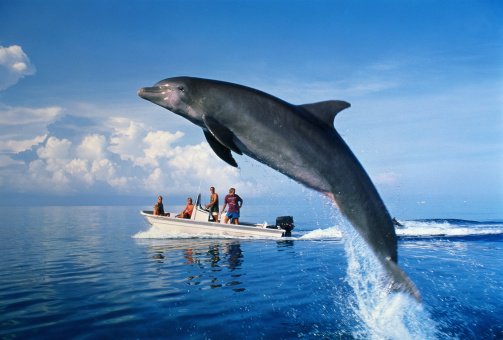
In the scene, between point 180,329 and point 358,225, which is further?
point 180,329

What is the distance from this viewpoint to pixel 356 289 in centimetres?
1082

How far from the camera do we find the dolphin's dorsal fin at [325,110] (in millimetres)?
5016

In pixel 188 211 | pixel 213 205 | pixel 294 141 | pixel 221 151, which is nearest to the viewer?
pixel 294 141

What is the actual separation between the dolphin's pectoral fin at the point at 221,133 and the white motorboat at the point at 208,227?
19651 mm

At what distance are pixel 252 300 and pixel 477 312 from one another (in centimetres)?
512

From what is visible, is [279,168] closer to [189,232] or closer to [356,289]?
[356,289]

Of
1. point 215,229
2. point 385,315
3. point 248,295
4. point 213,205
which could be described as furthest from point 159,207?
point 385,315

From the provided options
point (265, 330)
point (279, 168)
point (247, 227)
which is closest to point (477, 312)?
point (265, 330)

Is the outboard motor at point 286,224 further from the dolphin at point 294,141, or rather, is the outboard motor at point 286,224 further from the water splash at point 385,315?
the dolphin at point 294,141

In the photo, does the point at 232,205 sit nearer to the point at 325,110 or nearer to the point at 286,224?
the point at 286,224

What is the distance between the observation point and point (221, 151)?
4.91 metres

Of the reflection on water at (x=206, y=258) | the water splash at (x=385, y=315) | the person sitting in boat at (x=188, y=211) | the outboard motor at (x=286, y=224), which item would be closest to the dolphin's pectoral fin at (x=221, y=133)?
the water splash at (x=385, y=315)

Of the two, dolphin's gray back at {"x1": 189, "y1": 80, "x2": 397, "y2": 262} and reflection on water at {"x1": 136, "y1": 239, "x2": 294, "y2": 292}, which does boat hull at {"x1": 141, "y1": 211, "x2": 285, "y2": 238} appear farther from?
dolphin's gray back at {"x1": 189, "y1": 80, "x2": 397, "y2": 262}

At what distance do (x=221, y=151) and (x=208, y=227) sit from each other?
19.9m
